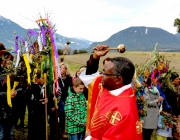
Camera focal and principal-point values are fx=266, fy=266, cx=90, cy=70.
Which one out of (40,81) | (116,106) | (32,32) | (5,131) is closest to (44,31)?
(32,32)

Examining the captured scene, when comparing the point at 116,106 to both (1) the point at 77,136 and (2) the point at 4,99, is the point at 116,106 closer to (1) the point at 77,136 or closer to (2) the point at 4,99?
(1) the point at 77,136

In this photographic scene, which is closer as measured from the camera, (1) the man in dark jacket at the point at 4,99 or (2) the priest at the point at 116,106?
(2) the priest at the point at 116,106

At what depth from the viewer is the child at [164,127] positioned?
6.25 m

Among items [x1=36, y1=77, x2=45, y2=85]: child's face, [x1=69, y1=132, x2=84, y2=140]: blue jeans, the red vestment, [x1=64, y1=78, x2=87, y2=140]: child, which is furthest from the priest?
[x1=36, y1=77, x2=45, y2=85]: child's face

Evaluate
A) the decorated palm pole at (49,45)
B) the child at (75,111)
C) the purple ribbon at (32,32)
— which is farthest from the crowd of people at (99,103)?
the purple ribbon at (32,32)

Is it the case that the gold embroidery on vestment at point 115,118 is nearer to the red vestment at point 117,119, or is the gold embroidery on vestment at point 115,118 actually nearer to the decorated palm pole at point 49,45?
the red vestment at point 117,119

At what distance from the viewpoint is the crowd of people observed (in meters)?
2.60

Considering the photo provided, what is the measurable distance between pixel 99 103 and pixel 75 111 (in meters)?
2.54

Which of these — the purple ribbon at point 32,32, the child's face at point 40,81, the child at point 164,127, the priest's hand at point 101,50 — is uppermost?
the purple ribbon at point 32,32

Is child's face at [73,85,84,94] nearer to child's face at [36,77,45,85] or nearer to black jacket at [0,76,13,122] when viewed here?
child's face at [36,77,45,85]

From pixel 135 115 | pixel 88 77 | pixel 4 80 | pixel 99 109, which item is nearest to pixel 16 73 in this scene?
pixel 4 80

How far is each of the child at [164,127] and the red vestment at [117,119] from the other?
3.84 m

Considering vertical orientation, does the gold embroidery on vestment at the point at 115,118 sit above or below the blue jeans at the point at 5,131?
above

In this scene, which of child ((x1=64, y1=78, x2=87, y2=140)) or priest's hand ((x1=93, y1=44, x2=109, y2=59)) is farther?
child ((x1=64, y1=78, x2=87, y2=140))
